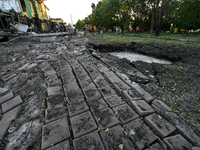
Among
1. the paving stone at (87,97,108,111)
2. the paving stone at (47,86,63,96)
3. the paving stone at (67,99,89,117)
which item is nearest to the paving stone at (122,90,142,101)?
the paving stone at (87,97,108,111)

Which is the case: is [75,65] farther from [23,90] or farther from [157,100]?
[157,100]

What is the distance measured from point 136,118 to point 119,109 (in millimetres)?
273

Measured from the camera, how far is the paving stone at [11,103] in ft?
5.45

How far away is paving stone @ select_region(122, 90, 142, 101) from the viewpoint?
5.56ft

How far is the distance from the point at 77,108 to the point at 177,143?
4.50 ft

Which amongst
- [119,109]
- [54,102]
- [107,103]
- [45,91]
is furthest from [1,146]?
[119,109]

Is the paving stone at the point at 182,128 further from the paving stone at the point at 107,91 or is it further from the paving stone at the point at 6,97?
the paving stone at the point at 6,97

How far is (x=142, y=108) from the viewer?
1484 millimetres

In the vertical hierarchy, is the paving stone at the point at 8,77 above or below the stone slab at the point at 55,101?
above

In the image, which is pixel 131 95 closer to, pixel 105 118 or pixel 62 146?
pixel 105 118

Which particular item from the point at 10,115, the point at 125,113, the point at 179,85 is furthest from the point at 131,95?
the point at 10,115

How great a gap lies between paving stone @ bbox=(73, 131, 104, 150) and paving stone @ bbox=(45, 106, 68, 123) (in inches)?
18.9

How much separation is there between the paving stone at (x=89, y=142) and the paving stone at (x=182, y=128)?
1046mm

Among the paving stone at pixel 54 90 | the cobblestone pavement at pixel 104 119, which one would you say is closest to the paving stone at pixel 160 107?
the cobblestone pavement at pixel 104 119
